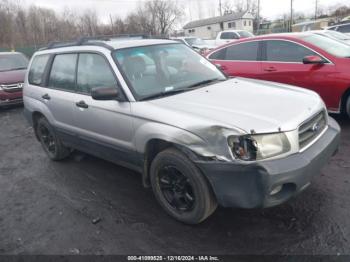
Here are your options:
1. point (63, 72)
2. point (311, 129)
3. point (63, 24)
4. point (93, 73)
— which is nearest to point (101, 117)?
point (93, 73)

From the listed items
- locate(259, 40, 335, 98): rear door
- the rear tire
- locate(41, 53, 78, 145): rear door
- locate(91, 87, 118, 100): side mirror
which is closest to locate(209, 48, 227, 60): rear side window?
locate(259, 40, 335, 98): rear door

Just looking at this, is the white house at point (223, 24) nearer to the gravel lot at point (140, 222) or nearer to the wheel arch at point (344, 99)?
the wheel arch at point (344, 99)

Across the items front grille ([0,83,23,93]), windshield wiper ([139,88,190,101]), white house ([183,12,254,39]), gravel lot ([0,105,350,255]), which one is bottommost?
gravel lot ([0,105,350,255])

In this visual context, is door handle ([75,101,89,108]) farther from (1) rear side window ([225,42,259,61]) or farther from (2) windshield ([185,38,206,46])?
(2) windshield ([185,38,206,46])

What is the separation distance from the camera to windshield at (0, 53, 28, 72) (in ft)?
34.1

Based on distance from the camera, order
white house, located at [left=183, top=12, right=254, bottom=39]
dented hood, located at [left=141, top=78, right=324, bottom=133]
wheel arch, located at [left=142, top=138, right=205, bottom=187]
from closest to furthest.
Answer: dented hood, located at [left=141, top=78, right=324, bottom=133] < wheel arch, located at [left=142, top=138, right=205, bottom=187] < white house, located at [left=183, top=12, right=254, bottom=39]

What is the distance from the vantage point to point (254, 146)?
2.64 meters

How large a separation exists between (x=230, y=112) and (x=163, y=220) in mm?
1327

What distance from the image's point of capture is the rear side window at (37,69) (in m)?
4.96

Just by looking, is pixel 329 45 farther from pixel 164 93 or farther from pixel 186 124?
pixel 186 124

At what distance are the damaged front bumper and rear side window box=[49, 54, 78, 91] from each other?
2.39m

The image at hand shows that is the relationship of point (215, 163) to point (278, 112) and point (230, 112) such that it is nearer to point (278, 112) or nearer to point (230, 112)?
point (230, 112)

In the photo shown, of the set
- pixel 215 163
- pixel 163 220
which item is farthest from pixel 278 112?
pixel 163 220

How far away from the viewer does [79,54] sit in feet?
13.7
